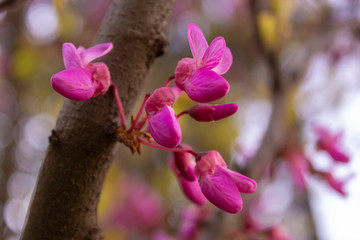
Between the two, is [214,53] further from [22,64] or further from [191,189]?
[22,64]

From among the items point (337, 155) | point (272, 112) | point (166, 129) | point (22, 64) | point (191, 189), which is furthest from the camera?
point (22, 64)

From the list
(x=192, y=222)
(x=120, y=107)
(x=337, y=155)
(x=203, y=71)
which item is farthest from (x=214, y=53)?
(x=192, y=222)

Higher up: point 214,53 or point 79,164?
point 214,53

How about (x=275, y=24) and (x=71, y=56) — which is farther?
(x=275, y=24)

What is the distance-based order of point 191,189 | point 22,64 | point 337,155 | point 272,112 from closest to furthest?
point 191,189 < point 337,155 < point 272,112 < point 22,64

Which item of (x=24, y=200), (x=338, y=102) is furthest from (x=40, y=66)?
(x=338, y=102)

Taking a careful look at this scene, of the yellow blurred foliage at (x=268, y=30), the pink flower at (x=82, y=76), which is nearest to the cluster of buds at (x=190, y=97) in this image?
the pink flower at (x=82, y=76)

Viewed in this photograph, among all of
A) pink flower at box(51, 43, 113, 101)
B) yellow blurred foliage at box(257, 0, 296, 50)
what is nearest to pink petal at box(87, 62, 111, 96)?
pink flower at box(51, 43, 113, 101)
